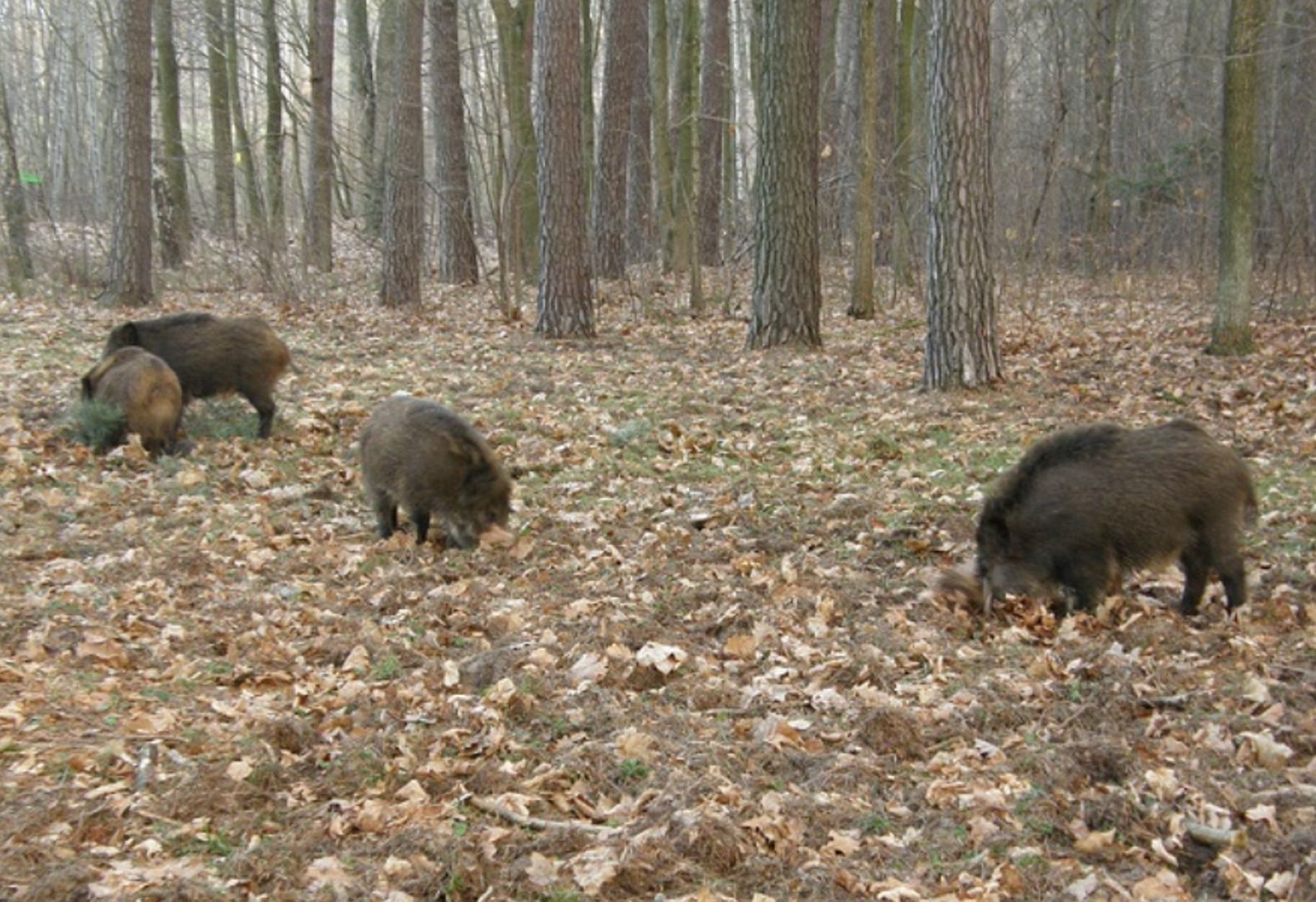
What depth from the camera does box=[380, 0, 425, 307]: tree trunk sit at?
19609 millimetres

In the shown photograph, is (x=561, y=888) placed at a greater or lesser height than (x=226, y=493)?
lesser

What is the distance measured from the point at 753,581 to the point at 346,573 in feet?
9.17

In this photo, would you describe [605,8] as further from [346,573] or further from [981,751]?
[981,751]

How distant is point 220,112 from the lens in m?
27.3

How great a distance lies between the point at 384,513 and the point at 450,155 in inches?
→ 596

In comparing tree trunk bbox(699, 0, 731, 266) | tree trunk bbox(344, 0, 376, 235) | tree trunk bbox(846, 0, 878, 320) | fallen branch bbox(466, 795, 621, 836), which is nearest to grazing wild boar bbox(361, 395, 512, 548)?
fallen branch bbox(466, 795, 621, 836)

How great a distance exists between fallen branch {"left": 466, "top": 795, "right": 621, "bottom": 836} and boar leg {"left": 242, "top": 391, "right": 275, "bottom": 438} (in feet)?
24.6

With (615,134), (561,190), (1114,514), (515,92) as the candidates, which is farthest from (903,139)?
(1114,514)

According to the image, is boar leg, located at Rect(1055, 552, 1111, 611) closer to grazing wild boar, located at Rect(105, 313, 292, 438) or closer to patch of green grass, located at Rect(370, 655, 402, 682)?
patch of green grass, located at Rect(370, 655, 402, 682)

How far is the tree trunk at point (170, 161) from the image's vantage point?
922 inches

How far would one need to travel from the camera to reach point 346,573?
313 inches

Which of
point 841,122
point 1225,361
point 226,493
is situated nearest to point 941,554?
point 226,493

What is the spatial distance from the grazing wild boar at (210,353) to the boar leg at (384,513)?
310 cm

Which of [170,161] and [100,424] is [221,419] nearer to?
[100,424]
